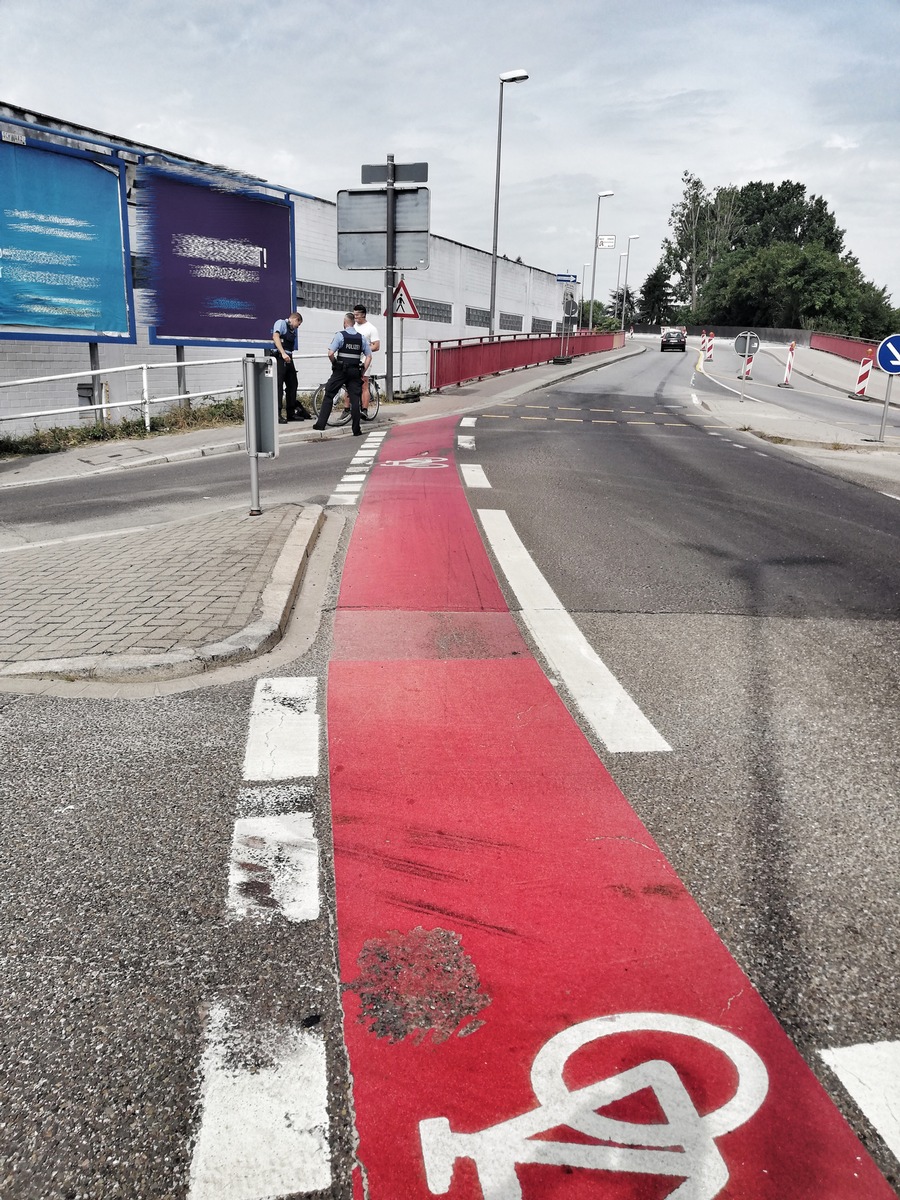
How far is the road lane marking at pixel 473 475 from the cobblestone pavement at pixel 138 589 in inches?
134

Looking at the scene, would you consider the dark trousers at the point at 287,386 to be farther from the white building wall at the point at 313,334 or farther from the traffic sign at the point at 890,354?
the traffic sign at the point at 890,354

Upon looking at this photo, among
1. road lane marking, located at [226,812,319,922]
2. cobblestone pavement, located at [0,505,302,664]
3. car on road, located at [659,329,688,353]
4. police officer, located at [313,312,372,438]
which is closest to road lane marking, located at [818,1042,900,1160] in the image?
road lane marking, located at [226,812,319,922]

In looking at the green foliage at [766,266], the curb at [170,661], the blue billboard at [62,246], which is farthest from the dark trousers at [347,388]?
the green foliage at [766,266]

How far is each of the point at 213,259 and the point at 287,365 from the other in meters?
4.06

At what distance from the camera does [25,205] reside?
49.5 feet

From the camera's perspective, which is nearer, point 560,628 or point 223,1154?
A: point 223,1154

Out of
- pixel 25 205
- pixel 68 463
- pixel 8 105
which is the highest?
pixel 8 105

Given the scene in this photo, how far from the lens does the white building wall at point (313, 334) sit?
16.5 meters

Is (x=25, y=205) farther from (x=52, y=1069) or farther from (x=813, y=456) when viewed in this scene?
(x=52, y=1069)

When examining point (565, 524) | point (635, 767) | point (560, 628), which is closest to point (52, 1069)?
point (635, 767)

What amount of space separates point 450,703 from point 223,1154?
2803mm

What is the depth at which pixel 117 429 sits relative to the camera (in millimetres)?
16312

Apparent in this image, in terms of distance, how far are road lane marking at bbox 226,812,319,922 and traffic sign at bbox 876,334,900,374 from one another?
19806mm

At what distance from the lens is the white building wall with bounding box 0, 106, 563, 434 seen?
16453 mm
